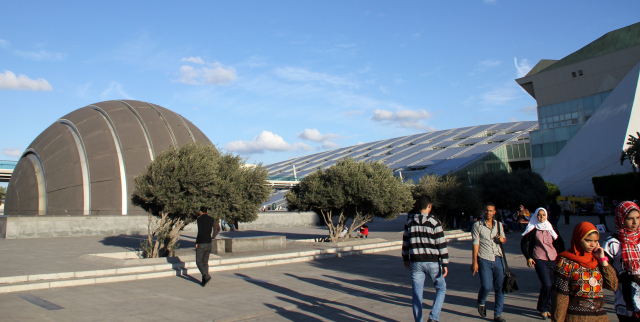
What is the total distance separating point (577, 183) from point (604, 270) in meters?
46.9

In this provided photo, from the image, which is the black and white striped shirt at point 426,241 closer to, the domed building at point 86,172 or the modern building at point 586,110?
the domed building at point 86,172

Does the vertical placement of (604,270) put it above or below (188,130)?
below

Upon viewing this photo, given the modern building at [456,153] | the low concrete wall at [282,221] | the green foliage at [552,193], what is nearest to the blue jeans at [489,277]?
the low concrete wall at [282,221]

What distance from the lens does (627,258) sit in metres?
3.82

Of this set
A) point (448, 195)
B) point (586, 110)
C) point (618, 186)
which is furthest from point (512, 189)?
point (586, 110)

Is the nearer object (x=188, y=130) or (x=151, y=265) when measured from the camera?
(x=151, y=265)

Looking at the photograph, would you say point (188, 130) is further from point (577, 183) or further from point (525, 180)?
point (577, 183)

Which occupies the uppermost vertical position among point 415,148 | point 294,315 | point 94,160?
point 415,148

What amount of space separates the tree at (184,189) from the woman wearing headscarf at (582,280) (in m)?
8.92

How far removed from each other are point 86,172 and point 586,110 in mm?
54973

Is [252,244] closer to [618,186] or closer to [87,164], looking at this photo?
[87,164]

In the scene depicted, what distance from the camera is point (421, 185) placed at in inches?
899

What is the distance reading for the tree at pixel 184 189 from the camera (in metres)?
→ 10.7

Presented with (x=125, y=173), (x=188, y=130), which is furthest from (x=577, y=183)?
(x=125, y=173)
